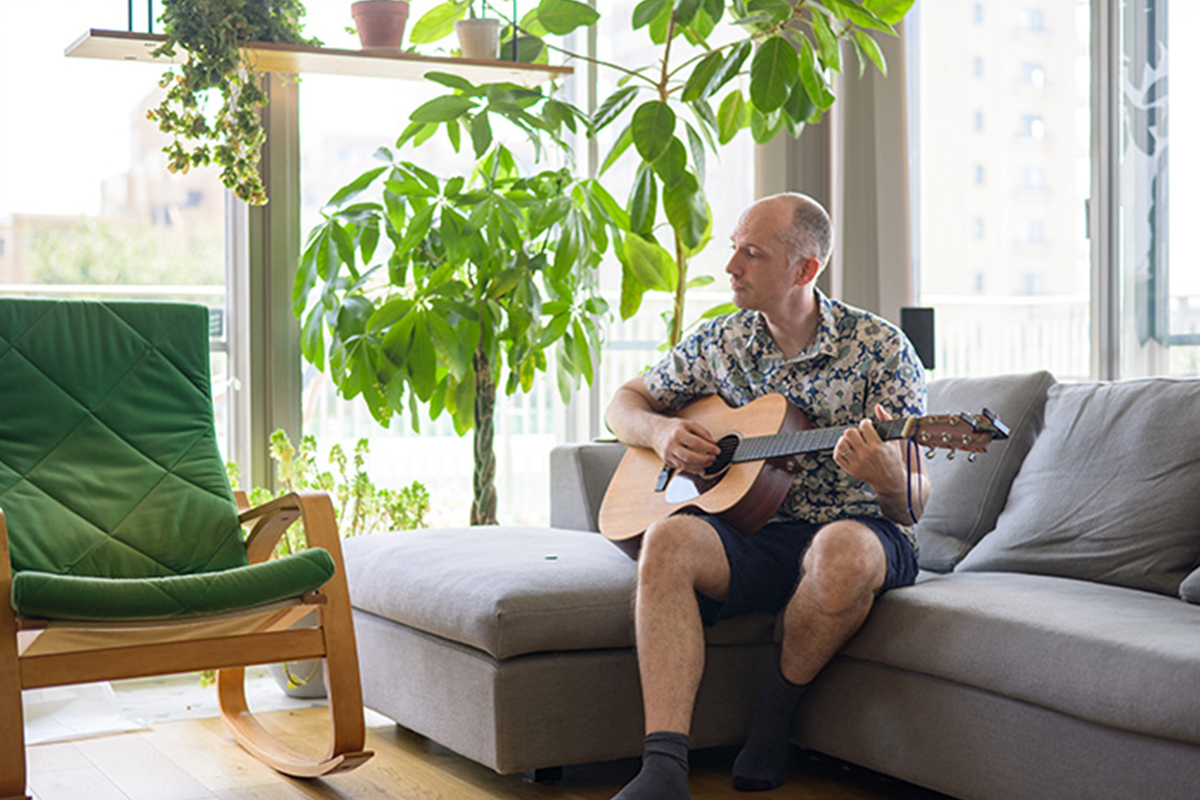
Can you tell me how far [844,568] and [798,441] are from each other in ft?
0.77

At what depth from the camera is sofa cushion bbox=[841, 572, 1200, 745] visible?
6.23 feet

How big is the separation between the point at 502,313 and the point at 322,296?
0.46 meters

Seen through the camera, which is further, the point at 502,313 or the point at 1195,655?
the point at 502,313

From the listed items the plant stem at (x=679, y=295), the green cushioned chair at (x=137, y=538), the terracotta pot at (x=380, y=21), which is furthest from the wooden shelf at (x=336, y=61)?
the green cushioned chair at (x=137, y=538)

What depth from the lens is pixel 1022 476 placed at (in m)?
2.85

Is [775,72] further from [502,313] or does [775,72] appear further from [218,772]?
[218,772]

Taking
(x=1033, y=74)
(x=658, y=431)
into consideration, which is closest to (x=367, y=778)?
(x=658, y=431)

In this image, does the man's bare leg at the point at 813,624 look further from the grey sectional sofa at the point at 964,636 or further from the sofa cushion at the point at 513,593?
the sofa cushion at the point at 513,593

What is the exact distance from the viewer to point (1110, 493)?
103 inches

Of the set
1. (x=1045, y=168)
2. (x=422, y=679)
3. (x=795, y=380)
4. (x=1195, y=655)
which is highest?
(x=1045, y=168)

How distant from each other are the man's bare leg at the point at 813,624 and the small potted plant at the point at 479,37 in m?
1.80

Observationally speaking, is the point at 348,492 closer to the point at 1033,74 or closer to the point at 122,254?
the point at 122,254

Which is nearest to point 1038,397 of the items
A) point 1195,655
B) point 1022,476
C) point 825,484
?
point 1022,476

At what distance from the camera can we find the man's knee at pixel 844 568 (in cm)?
238
